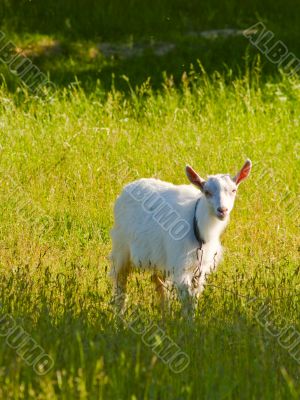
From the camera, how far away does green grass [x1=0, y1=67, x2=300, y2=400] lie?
19.5 feet

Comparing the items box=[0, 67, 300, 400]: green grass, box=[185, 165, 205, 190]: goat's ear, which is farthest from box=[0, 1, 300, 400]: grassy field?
box=[185, 165, 205, 190]: goat's ear

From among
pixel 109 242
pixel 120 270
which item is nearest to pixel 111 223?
pixel 109 242

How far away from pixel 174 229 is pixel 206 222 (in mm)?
308

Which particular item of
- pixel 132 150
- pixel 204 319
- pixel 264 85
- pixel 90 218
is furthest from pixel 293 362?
pixel 264 85

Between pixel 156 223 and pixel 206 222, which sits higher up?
pixel 156 223

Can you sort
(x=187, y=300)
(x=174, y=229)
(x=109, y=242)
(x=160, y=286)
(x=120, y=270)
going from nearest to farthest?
(x=187, y=300) < (x=174, y=229) < (x=160, y=286) < (x=120, y=270) < (x=109, y=242)

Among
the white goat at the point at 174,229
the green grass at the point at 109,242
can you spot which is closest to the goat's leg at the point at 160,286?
the white goat at the point at 174,229

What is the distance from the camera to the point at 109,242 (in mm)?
10727

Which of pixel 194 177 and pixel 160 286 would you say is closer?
pixel 194 177

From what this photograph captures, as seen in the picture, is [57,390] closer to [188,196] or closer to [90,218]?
[188,196]

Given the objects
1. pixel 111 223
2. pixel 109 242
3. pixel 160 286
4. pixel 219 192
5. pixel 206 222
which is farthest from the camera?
pixel 111 223

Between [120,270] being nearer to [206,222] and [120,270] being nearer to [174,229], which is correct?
[174,229]

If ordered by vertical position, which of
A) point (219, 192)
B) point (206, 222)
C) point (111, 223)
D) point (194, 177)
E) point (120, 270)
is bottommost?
point (206, 222)

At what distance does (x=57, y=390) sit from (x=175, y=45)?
47.4 feet
